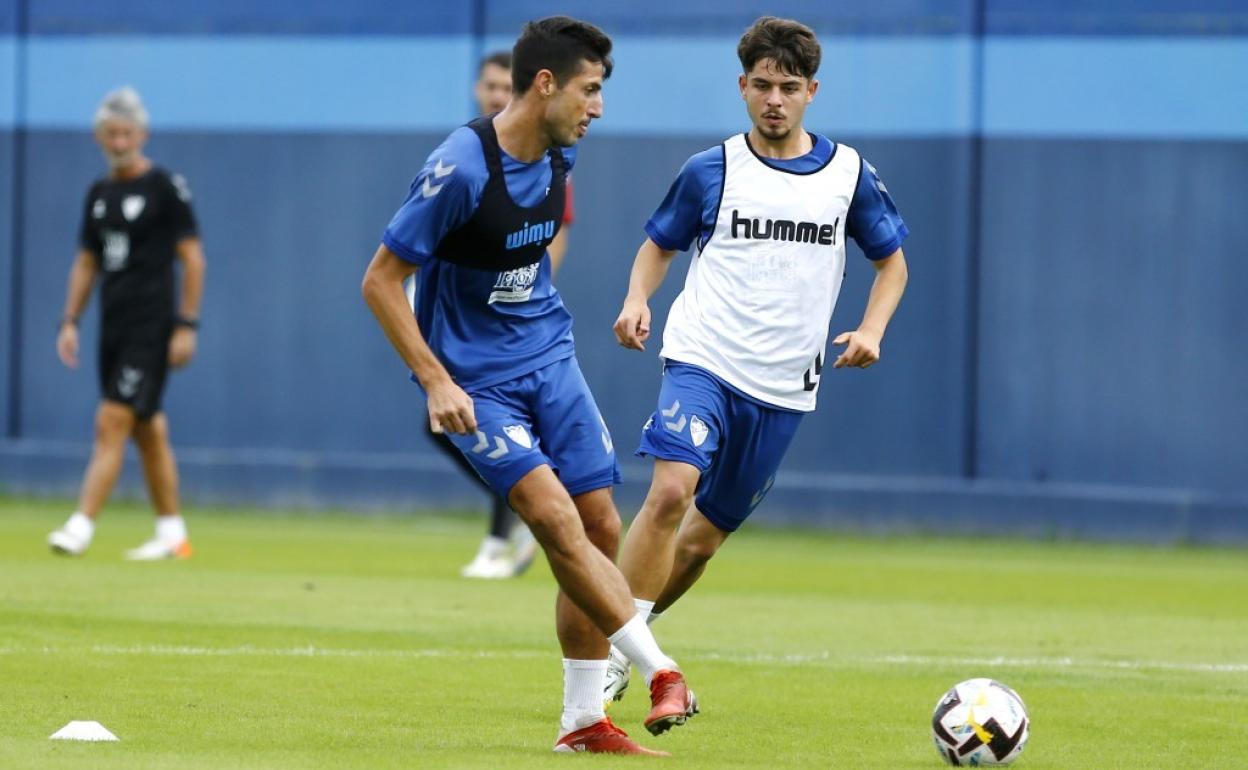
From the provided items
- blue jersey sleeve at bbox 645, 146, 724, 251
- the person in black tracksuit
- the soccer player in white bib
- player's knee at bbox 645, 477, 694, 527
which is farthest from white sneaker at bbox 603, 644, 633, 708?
the person in black tracksuit

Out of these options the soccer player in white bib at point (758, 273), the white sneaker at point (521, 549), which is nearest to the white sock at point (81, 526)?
the white sneaker at point (521, 549)

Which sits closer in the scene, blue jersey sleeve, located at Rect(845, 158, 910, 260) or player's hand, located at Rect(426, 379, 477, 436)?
player's hand, located at Rect(426, 379, 477, 436)

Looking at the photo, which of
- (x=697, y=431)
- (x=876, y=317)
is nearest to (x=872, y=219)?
(x=876, y=317)

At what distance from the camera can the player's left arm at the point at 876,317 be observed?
25.7ft

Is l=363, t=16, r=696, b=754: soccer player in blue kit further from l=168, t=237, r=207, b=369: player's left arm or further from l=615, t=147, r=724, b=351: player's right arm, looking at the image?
l=168, t=237, r=207, b=369: player's left arm

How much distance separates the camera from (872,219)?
838 cm

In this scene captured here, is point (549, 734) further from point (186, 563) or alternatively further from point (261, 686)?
point (186, 563)

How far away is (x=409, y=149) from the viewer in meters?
18.6

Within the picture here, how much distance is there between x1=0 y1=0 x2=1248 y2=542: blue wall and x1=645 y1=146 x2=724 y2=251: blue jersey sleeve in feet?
29.5

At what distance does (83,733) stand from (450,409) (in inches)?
57.5

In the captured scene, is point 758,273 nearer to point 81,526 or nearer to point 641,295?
point 641,295

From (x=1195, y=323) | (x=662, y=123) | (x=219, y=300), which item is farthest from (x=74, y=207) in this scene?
(x=1195, y=323)

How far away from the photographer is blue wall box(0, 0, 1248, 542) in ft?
55.4

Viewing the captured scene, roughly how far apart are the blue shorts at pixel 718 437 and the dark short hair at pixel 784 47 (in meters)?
1.13
